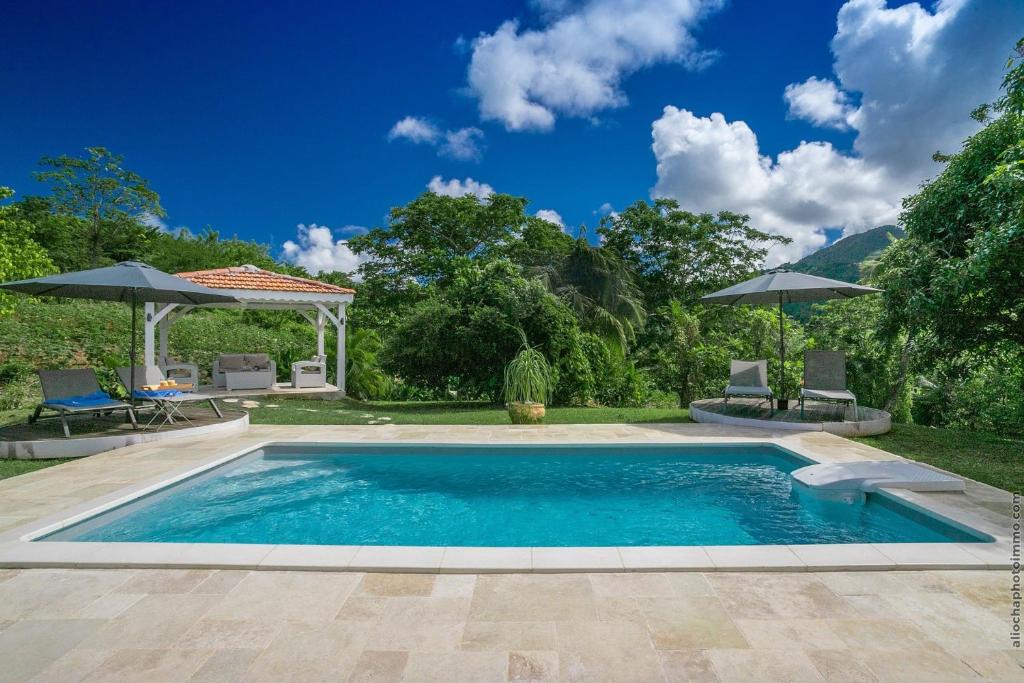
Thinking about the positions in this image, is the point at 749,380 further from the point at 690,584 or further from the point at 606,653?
the point at 606,653

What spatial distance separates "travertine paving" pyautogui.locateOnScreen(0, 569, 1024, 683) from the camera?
92.0 inches

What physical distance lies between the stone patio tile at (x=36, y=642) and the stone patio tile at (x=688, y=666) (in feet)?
8.94

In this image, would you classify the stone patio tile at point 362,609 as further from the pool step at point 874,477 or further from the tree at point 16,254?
the tree at point 16,254

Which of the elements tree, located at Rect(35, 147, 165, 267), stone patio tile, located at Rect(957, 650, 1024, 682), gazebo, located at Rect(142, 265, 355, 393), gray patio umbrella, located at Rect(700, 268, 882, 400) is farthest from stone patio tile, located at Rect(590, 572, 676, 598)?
tree, located at Rect(35, 147, 165, 267)

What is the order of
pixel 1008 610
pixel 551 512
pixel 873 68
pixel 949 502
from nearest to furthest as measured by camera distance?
1. pixel 1008 610
2. pixel 949 502
3. pixel 551 512
4. pixel 873 68

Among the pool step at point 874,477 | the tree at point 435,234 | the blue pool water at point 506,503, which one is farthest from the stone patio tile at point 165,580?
the tree at point 435,234

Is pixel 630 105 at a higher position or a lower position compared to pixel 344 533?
higher

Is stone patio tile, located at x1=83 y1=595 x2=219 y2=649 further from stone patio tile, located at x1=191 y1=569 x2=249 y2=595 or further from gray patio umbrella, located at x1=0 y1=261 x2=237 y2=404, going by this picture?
gray patio umbrella, located at x1=0 y1=261 x2=237 y2=404

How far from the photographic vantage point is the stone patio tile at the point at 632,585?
307cm

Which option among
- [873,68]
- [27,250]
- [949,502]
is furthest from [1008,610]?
[27,250]

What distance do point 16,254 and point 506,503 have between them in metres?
13.3

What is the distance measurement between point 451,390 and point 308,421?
16.7 feet

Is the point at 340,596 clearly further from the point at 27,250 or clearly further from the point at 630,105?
the point at 630,105

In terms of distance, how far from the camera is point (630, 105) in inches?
918
